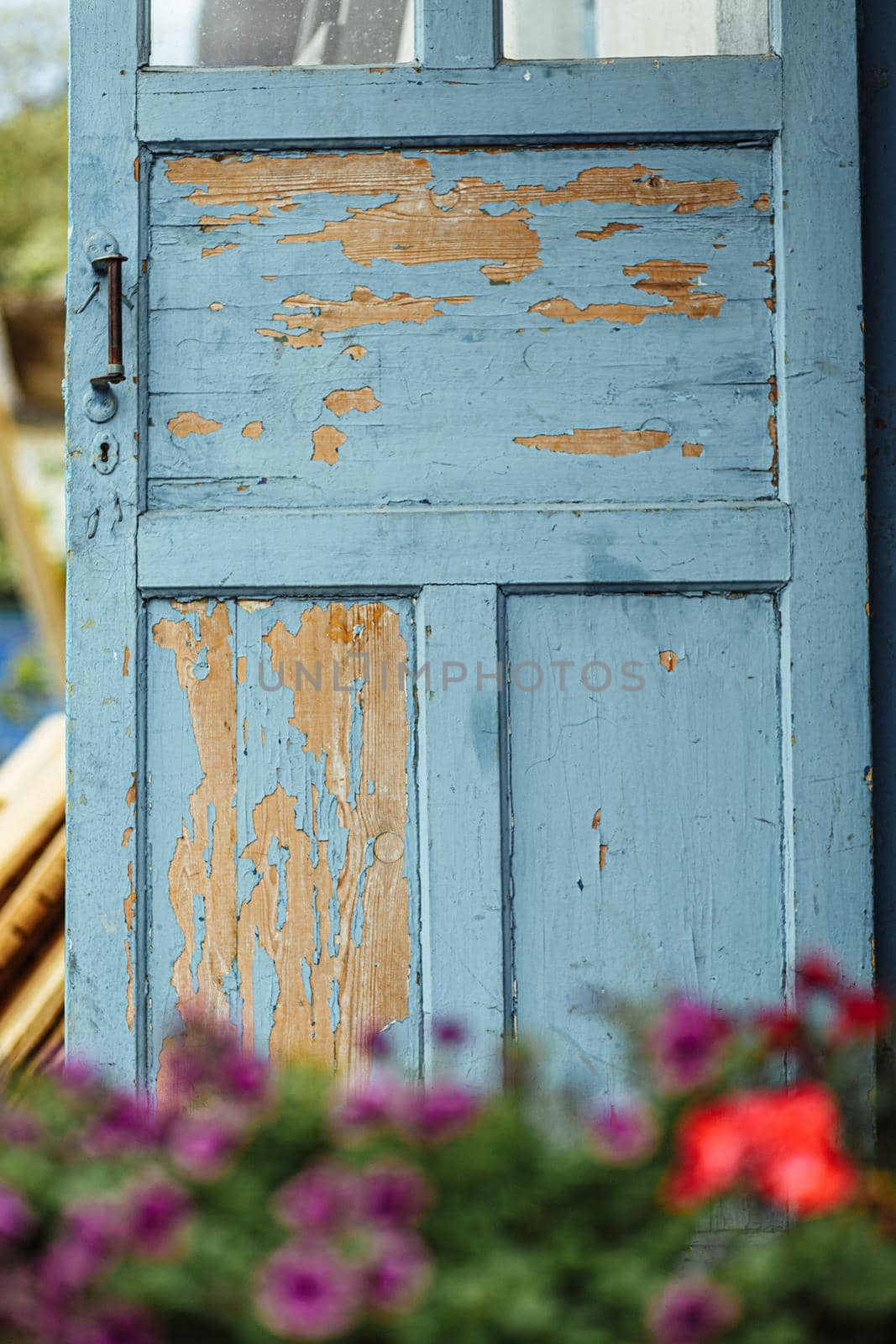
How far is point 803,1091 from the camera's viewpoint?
2.86 ft

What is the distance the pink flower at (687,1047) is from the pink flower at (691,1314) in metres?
0.15

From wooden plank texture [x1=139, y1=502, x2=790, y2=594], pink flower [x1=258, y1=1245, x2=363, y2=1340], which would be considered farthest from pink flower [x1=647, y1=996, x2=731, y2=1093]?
wooden plank texture [x1=139, y1=502, x2=790, y2=594]

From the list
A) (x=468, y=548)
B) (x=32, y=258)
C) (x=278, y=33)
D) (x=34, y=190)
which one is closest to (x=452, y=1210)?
(x=468, y=548)

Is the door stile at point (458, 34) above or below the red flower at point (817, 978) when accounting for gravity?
above

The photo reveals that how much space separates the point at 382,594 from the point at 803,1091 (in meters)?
1.01

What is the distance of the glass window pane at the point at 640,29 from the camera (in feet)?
5.87

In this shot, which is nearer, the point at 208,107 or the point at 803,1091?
the point at 803,1091

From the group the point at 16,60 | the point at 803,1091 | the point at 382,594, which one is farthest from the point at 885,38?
the point at 16,60

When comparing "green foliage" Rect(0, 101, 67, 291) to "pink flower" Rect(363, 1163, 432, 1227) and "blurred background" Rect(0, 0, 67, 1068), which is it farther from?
"pink flower" Rect(363, 1163, 432, 1227)

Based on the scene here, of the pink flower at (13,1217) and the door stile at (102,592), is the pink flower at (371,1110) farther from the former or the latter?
the door stile at (102,592)

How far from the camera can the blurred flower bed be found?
77 cm

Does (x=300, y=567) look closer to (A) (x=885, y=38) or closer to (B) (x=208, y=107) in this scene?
(B) (x=208, y=107)

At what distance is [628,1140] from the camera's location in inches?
35.6

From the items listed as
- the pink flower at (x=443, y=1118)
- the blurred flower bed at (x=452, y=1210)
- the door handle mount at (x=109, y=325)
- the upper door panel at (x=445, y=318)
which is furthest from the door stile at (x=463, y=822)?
the pink flower at (x=443, y=1118)
